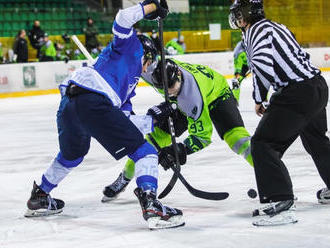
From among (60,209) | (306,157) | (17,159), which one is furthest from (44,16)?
(60,209)

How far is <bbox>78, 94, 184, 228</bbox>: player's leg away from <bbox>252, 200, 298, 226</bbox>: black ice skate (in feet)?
1.24

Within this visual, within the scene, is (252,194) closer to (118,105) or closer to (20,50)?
(118,105)

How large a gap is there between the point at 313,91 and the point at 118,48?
906 millimetres

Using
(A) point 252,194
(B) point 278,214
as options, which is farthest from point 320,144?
(B) point 278,214

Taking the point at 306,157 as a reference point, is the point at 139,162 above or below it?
above

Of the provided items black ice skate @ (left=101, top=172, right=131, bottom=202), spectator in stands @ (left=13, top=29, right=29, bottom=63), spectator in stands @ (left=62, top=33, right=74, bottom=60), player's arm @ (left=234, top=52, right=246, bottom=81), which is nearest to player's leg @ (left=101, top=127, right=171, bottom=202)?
black ice skate @ (left=101, top=172, right=131, bottom=202)

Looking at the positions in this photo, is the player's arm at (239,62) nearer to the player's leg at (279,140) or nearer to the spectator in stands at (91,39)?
the player's leg at (279,140)

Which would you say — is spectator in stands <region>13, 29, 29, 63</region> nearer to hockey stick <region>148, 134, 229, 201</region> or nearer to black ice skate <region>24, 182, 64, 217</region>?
black ice skate <region>24, 182, 64, 217</region>

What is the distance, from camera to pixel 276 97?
3.34 meters

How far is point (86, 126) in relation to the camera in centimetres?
332

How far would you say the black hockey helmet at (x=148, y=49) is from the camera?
3498 mm

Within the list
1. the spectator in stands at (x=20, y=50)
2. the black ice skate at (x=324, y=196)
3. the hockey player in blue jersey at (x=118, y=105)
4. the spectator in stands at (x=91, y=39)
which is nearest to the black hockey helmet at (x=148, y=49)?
the hockey player in blue jersey at (x=118, y=105)

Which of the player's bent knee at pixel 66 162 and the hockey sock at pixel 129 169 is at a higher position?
the player's bent knee at pixel 66 162

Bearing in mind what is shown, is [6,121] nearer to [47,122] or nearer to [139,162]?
[47,122]
